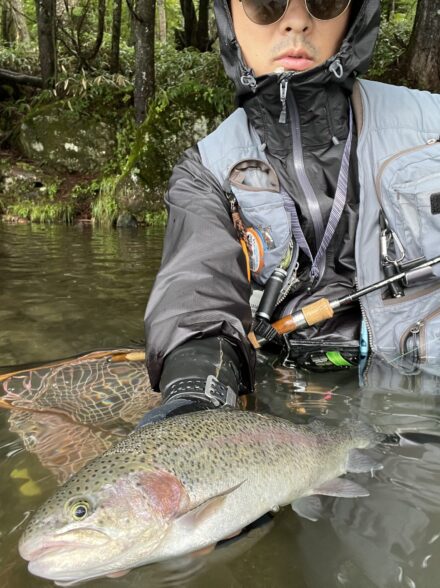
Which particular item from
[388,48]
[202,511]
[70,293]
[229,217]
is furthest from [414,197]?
[388,48]

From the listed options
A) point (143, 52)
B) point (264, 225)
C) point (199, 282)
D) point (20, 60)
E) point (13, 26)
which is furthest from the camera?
point (13, 26)

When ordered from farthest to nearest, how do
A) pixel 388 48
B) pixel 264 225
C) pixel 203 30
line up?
pixel 203 30, pixel 388 48, pixel 264 225

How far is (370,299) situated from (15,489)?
6.74 ft

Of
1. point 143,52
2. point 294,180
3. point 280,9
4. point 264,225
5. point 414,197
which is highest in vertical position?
point 143,52

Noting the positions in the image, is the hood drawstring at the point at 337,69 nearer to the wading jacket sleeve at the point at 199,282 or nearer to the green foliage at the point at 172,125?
the wading jacket sleeve at the point at 199,282

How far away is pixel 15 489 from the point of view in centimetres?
216

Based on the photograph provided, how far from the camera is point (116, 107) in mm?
15367

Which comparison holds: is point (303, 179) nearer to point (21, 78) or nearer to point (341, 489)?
point (341, 489)

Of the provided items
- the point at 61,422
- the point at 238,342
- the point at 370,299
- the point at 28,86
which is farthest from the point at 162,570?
the point at 28,86

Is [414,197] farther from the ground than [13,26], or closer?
closer

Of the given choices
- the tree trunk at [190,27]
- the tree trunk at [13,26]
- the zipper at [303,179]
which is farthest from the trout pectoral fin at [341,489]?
the tree trunk at [13,26]

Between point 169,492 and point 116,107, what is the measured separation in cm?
1544

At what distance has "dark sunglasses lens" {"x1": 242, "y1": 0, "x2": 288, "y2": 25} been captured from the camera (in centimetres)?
280

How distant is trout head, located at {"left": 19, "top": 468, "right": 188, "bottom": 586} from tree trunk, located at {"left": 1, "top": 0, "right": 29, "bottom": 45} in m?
23.3
